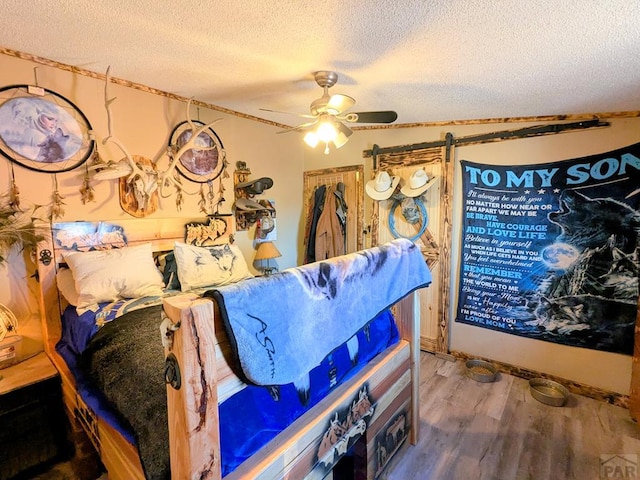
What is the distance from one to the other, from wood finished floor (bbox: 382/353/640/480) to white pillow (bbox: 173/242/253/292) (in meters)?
1.72

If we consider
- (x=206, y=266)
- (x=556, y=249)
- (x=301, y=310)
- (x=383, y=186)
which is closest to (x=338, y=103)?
(x=383, y=186)

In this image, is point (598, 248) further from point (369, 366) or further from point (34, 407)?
point (34, 407)

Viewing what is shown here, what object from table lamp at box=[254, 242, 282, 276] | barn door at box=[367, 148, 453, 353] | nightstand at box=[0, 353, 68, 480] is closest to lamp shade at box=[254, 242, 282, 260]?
table lamp at box=[254, 242, 282, 276]

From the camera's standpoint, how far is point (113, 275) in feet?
6.55

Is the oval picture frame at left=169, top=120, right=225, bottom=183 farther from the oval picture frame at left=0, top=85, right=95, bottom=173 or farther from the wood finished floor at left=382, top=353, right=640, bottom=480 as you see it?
the wood finished floor at left=382, top=353, right=640, bottom=480

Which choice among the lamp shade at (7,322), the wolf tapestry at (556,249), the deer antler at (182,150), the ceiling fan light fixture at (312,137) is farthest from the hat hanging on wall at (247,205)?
the wolf tapestry at (556,249)

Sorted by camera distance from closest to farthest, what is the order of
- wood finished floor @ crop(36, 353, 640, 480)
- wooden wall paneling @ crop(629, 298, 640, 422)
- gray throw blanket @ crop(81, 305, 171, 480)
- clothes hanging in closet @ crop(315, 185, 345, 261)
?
gray throw blanket @ crop(81, 305, 171, 480) → wood finished floor @ crop(36, 353, 640, 480) → wooden wall paneling @ crop(629, 298, 640, 422) → clothes hanging in closet @ crop(315, 185, 345, 261)

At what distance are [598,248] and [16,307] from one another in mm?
4124

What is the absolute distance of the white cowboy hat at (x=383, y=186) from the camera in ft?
10.2

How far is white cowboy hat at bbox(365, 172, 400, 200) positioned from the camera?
123 inches

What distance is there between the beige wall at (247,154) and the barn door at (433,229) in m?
0.09

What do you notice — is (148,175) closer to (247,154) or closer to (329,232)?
(247,154)

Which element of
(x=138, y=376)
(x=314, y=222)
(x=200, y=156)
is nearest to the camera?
(x=138, y=376)

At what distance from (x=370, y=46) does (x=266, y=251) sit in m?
2.20
